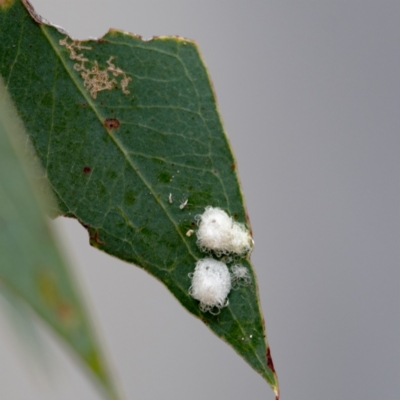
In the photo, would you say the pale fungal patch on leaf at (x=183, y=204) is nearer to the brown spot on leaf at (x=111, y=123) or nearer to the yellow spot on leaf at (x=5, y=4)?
the brown spot on leaf at (x=111, y=123)

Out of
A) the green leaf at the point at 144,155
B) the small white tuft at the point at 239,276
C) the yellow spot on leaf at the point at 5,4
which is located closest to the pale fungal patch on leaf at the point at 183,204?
the green leaf at the point at 144,155

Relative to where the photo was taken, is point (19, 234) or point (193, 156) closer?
point (19, 234)

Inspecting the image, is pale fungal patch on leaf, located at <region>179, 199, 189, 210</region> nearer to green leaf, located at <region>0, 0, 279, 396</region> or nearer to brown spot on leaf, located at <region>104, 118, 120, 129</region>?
green leaf, located at <region>0, 0, 279, 396</region>

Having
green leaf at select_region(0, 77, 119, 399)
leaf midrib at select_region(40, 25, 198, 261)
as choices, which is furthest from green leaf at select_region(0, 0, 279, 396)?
green leaf at select_region(0, 77, 119, 399)

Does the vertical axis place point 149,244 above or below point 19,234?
above

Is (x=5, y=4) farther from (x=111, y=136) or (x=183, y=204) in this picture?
(x=183, y=204)

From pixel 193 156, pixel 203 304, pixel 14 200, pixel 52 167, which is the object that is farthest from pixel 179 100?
pixel 14 200

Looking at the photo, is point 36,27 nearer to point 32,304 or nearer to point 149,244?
point 149,244

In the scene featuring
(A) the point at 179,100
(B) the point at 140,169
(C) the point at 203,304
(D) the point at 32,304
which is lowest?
(D) the point at 32,304
